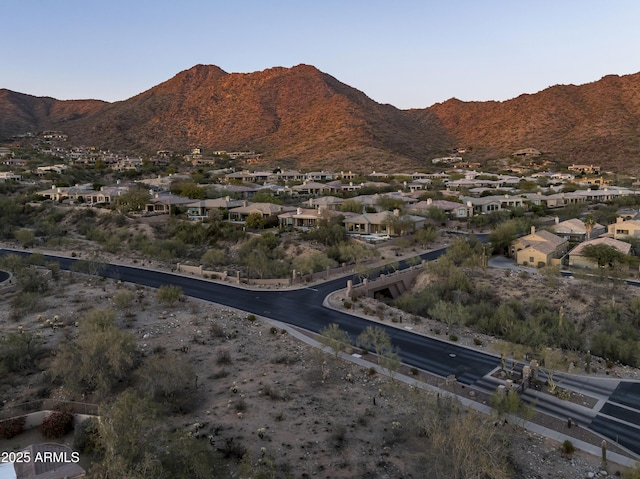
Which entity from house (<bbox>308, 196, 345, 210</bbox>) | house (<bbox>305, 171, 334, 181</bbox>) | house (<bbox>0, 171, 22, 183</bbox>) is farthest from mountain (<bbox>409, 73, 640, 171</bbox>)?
house (<bbox>0, 171, 22, 183</bbox>)

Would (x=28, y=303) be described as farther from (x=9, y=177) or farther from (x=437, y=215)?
(x=9, y=177)

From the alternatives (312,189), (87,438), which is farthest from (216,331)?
(312,189)

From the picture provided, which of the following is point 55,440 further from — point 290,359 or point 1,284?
point 1,284

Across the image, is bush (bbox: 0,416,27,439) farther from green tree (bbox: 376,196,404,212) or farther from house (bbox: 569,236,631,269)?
green tree (bbox: 376,196,404,212)

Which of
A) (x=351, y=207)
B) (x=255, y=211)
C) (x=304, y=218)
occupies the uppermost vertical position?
(x=255, y=211)

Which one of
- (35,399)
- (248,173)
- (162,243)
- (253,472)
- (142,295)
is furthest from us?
(248,173)

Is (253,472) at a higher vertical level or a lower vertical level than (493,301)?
higher

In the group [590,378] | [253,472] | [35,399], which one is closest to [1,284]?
[35,399]
